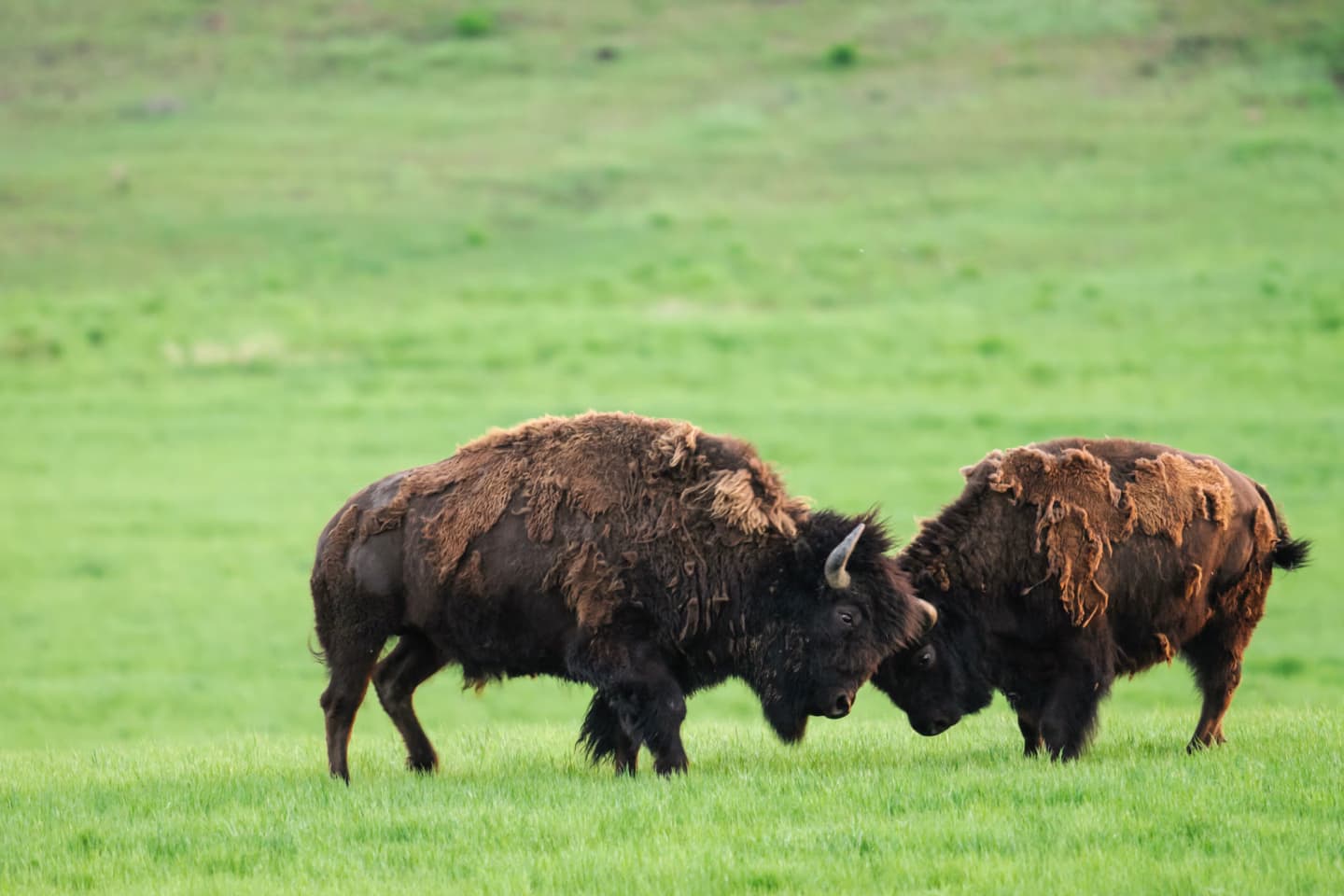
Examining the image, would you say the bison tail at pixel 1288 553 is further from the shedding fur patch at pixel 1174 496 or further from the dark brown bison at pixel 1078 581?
the shedding fur patch at pixel 1174 496

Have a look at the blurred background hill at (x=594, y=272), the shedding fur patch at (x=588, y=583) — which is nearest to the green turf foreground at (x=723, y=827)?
the shedding fur patch at (x=588, y=583)

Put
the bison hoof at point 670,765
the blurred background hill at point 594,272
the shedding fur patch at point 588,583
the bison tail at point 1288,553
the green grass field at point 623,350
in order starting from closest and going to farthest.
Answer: the green grass field at point 623,350
the bison hoof at point 670,765
the shedding fur patch at point 588,583
the bison tail at point 1288,553
the blurred background hill at point 594,272

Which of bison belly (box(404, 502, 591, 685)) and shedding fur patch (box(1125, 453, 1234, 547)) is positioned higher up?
shedding fur patch (box(1125, 453, 1234, 547))

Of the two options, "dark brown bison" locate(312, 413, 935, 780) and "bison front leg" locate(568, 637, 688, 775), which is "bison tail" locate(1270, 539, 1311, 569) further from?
"bison front leg" locate(568, 637, 688, 775)

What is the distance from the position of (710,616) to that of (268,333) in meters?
26.4

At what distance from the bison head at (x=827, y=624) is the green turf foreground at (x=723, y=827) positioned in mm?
411

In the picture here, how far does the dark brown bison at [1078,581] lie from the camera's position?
31.7 feet

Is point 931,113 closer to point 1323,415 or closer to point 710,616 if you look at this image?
point 1323,415

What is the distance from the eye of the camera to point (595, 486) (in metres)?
9.66

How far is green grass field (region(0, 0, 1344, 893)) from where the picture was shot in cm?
770

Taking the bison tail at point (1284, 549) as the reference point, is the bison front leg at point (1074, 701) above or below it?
below

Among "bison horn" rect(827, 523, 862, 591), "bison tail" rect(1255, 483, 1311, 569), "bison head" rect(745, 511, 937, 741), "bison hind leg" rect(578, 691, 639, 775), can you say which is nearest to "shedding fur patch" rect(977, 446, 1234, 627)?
"bison tail" rect(1255, 483, 1311, 569)

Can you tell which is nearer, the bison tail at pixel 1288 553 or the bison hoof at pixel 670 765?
the bison hoof at pixel 670 765

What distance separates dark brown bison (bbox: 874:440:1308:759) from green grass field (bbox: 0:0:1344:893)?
18.3 inches
